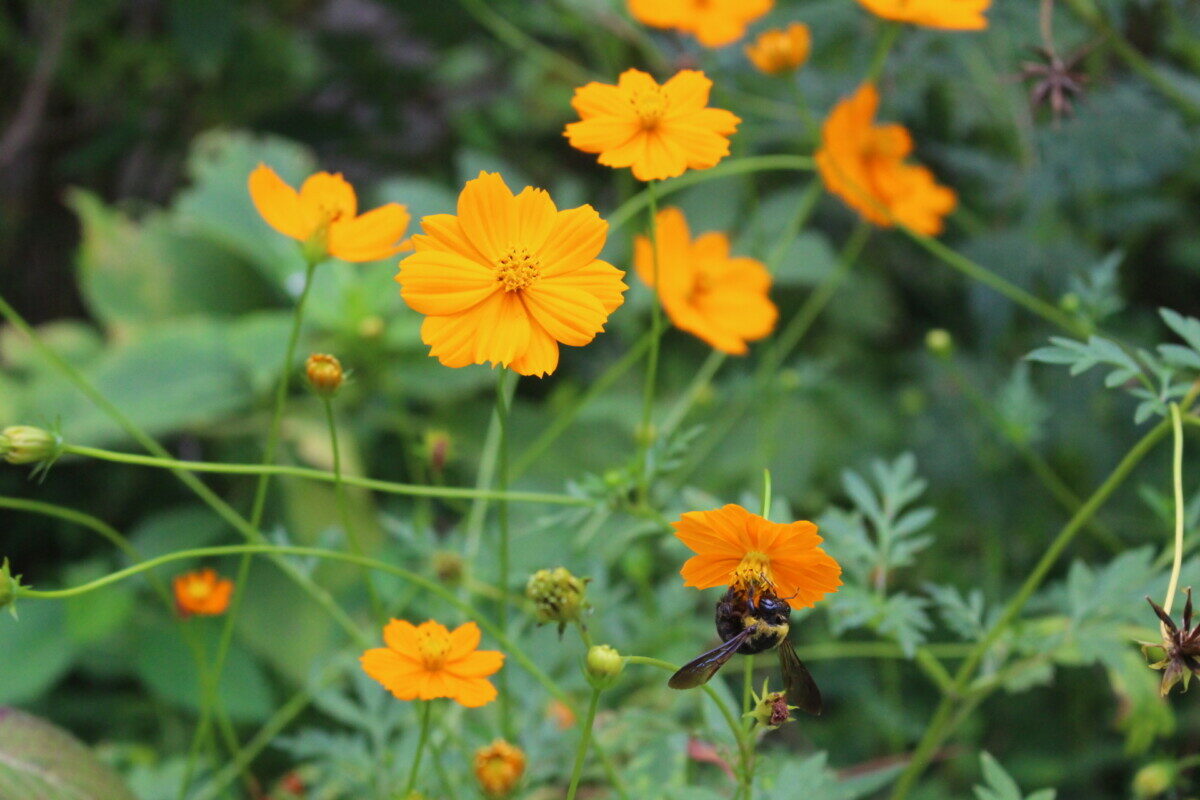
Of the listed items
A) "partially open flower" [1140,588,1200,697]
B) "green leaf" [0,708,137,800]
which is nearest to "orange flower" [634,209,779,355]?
"partially open flower" [1140,588,1200,697]

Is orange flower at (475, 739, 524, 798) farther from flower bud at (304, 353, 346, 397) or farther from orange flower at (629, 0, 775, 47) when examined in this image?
orange flower at (629, 0, 775, 47)

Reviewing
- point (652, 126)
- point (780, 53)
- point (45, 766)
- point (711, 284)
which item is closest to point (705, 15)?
point (780, 53)

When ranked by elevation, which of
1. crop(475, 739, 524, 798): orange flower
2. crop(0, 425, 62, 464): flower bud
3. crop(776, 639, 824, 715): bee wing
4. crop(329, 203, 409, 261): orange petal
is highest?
crop(329, 203, 409, 261): orange petal

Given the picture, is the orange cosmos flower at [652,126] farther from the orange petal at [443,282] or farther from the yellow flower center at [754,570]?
the yellow flower center at [754,570]

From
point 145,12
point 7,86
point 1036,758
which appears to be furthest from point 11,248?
point 1036,758

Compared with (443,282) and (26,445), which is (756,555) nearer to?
(443,282)

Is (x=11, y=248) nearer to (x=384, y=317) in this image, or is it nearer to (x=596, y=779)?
(x=384, y=317)
